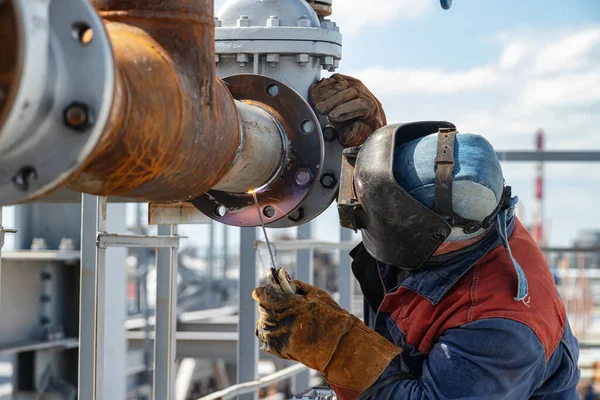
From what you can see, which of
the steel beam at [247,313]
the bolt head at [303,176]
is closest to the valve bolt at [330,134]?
the bolt head at [303,176]

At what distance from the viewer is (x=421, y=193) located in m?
1.92

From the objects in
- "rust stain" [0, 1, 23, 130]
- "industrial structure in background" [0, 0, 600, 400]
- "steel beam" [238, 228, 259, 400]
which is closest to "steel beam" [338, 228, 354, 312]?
"industrial structure in background" [0, 0, 600, 400]

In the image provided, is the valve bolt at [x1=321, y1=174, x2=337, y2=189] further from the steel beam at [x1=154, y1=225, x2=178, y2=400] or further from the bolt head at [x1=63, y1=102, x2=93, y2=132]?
the bolt head at [x1=63, y1=102, x2=93, y2=132]

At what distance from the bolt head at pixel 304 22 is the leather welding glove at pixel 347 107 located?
171mm

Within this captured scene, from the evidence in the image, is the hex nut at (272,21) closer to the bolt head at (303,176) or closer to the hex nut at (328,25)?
the hex nut at (328,25)

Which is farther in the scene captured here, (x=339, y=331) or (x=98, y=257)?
(x=98, y=257)

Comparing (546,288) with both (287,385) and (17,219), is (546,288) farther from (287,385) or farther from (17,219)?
(287,385)

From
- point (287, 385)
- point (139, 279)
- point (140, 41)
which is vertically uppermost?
point (140, 41)

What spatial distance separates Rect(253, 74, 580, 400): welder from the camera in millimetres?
1891

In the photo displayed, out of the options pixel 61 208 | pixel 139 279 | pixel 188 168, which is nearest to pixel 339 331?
pixel 188 168

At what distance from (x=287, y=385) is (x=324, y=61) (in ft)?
29.7

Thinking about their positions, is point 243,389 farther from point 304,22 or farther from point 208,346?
point 208,346

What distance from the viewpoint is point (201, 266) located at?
1703 cm

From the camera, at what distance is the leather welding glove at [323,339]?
193cm
